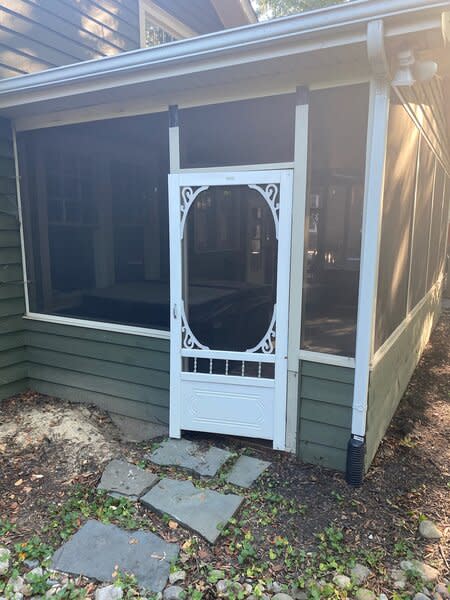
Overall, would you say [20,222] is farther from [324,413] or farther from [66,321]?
[324,413]

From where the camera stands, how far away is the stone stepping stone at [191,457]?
280 cm

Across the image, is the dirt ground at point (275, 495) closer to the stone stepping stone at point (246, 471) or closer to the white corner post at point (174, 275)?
the stone stepping stone at point (246, 471)

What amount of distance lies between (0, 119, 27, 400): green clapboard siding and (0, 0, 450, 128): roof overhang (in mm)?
488

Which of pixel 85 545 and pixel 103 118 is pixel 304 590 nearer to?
pixel 85 545

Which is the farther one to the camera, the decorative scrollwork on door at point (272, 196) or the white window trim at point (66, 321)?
the white window trim at point (66, 321)

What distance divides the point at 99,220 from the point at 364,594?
291cm

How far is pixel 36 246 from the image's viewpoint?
3766 millimetres

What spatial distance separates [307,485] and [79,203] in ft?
8.72

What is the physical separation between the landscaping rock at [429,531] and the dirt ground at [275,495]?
0.10 ft

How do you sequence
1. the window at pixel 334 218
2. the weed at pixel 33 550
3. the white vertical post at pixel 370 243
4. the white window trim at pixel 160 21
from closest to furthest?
the weed at pixel 33 550, the white vertical post at pixel 370 243, the window at pixel 334 218, the white window trim at pixel 160 21

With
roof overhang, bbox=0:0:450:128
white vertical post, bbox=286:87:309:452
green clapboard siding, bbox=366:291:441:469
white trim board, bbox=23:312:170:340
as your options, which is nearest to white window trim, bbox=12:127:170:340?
white trim board, bbox=23:312:170:340

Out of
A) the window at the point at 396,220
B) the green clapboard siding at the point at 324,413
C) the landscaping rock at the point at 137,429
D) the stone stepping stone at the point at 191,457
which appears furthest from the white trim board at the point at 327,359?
the landscaping rock at the point at 137,429

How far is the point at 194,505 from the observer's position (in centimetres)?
241

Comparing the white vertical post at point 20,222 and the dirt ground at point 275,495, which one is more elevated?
the white vertical post at point 20,222
